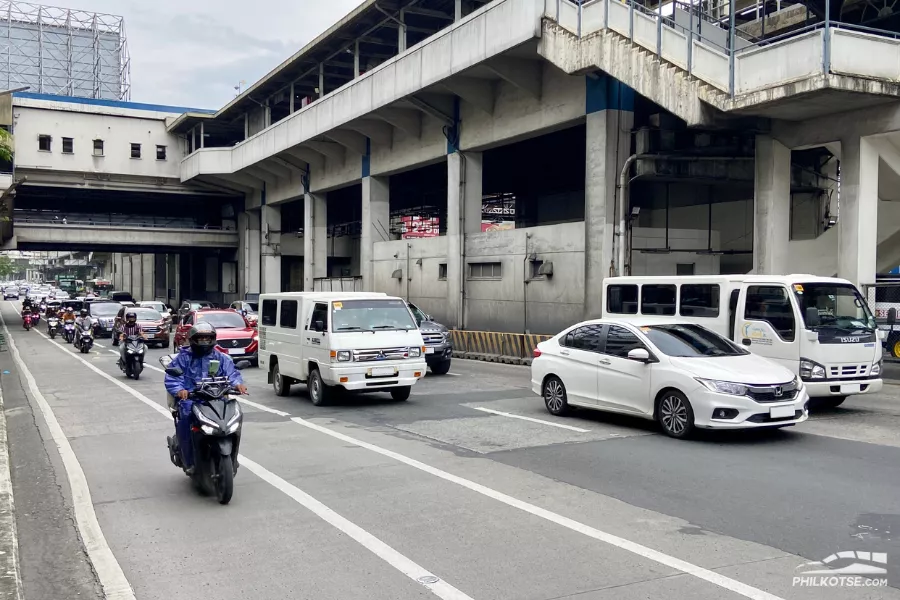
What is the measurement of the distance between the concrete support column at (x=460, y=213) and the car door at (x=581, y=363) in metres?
18.2

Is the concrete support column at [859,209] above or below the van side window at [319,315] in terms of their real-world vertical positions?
above

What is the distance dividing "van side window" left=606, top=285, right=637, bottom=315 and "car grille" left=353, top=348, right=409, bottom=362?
449cm

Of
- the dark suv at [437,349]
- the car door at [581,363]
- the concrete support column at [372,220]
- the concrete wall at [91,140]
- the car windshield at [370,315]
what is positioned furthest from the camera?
the concrete wall at [91,140]

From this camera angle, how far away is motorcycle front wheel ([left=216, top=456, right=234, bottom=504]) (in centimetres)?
730

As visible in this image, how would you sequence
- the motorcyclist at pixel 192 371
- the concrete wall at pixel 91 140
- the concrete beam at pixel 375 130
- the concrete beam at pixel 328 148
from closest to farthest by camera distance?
the motorcyclist at pixel 192 371 → the concrete beam at pixel 375 130 → the concrete beam at pixel 328 148 → the concrete wall at pixel 91 140

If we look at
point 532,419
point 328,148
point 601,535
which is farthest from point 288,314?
point 328,148

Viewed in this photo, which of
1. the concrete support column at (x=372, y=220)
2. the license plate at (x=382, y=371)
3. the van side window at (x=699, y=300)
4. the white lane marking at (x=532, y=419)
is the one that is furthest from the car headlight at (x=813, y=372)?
the concrete support column at (x=372, y=220)

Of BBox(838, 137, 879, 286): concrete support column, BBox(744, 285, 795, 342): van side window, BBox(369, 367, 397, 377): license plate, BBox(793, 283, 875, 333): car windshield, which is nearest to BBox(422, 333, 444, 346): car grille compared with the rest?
BBox(369, 367, 397, 377): license plate

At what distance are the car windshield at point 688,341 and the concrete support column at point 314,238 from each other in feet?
115

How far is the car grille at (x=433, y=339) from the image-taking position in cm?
1933

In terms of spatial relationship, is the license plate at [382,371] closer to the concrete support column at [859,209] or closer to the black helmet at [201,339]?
the black helmet at [201,339]

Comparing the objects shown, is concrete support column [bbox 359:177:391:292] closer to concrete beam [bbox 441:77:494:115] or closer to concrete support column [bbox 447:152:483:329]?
concrete support column [bbox 447:152:483:329]

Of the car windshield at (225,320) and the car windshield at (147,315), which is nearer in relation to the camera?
the car windshield at (225,320)

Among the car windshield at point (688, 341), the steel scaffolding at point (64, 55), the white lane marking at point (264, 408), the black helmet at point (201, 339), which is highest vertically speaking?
the steel scaffolding at point (64, 55)
